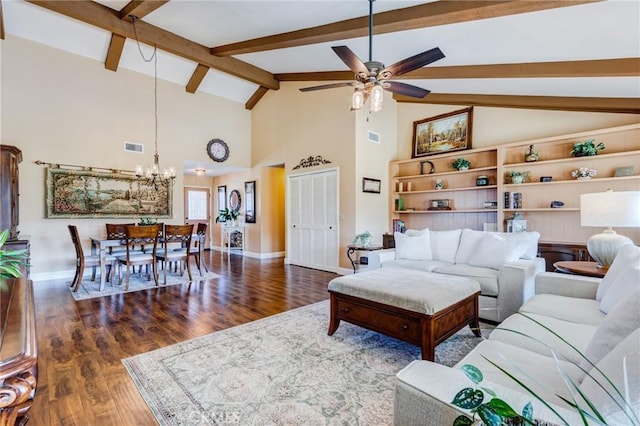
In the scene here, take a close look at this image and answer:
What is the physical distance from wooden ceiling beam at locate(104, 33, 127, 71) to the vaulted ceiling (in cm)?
2

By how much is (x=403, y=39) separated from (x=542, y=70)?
163cm

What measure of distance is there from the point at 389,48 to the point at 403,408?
4.24 meters

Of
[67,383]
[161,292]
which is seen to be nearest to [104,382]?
[67,383]

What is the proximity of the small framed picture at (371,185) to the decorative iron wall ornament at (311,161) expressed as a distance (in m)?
0.85

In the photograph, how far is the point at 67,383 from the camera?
2080 mm

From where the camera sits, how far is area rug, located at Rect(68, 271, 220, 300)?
431 cm

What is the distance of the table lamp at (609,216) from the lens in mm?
2508

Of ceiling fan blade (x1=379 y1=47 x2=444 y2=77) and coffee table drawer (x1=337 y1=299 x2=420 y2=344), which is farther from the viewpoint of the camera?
ceiling fan blade (x1=379 y1=47 x2=444 y2=77)

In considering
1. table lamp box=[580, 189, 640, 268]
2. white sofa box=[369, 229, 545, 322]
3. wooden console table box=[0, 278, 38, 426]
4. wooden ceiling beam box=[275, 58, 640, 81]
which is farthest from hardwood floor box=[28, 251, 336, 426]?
wooden ceiling beam box=[275, 58, 640, 81]

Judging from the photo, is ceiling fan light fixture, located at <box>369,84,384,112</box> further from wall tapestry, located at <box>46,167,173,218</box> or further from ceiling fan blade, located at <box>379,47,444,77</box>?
wall tapestry, located at <box>46,167,173,218</box>

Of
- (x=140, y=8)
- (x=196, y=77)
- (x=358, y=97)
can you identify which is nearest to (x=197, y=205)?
(x=196, y=77)

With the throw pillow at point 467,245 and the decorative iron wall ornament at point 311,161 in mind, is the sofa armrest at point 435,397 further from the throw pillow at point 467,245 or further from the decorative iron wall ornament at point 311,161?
the decorative iron wall ornament at point 311,161

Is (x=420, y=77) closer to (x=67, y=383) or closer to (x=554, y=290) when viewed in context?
(x=554, y=290)

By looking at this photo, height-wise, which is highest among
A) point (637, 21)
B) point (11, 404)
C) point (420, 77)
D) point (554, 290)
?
point (420, 77)
